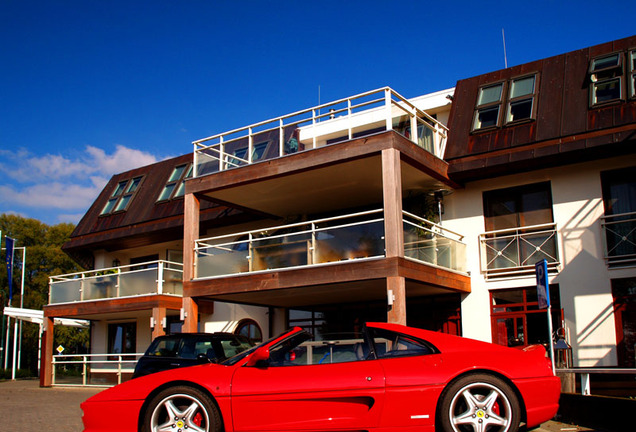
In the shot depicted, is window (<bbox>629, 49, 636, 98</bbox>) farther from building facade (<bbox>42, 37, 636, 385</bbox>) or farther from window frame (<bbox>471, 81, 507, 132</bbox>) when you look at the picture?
window frame (<bbox>471, 81, 507, 132</bbox>)

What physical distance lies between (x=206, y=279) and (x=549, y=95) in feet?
32.2

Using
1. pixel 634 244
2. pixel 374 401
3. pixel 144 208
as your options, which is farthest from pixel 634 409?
pixel 144 208

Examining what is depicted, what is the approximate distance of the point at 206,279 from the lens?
1656 centimetres

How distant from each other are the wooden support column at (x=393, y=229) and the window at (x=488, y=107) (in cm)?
385

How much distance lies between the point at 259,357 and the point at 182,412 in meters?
0.94

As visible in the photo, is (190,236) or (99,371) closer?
(190,236)

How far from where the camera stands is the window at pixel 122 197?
86.0 ft

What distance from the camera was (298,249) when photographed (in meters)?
15.2

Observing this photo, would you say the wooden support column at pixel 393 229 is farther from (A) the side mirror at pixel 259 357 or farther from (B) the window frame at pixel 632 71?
(A) the side mirror at pixel 259 357

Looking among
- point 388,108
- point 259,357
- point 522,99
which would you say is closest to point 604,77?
point 522,99

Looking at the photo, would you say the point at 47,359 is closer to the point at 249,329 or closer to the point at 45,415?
the point at 249,329

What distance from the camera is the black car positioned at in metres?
12.3

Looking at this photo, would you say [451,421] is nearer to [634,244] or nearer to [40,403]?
[634,244]

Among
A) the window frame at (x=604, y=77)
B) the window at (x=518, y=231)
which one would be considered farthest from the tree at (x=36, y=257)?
the window frame at (x=604, y=77)
